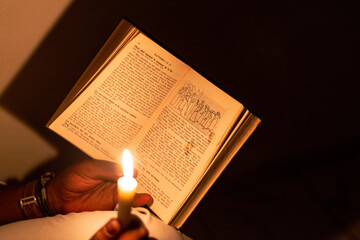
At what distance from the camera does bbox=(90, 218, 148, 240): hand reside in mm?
453

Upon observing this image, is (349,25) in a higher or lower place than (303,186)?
higher

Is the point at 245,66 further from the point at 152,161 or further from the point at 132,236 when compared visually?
the point at 132,236

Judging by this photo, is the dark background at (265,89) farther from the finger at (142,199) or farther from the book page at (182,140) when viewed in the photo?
the finger at (142,199)

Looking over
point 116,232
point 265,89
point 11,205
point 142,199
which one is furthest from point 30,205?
point 265,89

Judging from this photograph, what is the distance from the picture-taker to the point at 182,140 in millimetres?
680

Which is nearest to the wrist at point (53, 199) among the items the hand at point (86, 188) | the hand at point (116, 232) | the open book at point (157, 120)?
the hand at point (86, 188)

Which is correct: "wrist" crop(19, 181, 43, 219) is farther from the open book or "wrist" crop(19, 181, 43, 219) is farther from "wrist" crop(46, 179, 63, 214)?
the open book

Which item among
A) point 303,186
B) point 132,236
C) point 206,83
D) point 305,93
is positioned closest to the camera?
point 132,236

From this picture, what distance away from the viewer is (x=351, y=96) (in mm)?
1001

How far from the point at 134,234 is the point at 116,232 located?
57mm

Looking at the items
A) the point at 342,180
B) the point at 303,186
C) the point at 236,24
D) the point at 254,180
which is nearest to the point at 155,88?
the point at 236,24

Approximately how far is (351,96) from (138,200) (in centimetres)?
81

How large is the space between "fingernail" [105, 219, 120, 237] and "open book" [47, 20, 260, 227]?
0.22 metres

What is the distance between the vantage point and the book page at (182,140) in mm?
660
